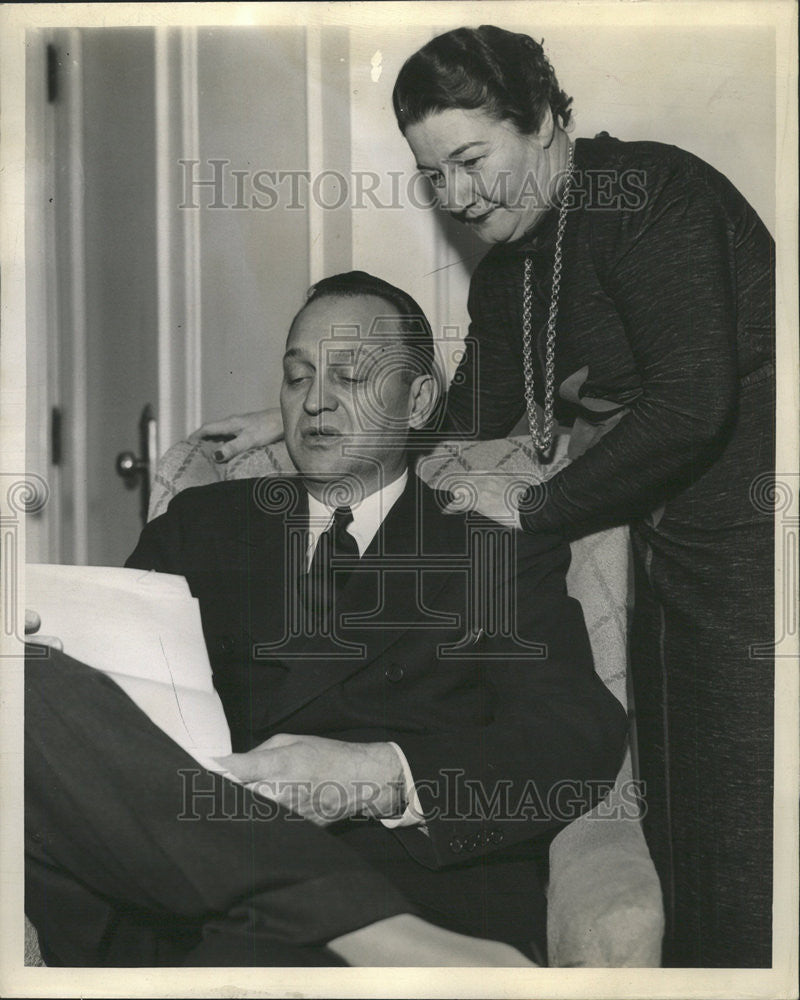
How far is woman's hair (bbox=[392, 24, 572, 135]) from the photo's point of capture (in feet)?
5.31

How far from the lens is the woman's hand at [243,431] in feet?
5.71

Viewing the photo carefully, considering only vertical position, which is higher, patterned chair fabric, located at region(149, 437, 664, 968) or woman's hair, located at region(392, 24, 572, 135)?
woman's hair, located at region(392, 24, 572, 135)

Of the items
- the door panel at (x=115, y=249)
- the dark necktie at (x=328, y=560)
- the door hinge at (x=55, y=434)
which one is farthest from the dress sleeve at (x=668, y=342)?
the door hinge at (x=55, y=434)

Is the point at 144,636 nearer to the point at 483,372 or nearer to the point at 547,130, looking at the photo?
the point at 483,372

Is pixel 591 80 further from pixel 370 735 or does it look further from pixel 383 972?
pixel 383 972

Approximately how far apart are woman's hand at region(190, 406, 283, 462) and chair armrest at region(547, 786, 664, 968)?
85 cm

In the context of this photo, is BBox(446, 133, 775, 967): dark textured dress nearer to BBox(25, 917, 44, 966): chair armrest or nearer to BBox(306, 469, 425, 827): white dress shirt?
BBox(306, 469, 425, 827): white dress shirt

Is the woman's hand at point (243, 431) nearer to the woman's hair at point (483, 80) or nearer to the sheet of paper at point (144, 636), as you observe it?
the sheet of paper at point (144, 636)

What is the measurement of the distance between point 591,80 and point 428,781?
123cm

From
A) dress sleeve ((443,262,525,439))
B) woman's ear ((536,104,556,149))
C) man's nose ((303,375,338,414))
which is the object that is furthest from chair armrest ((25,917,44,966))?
woman's ear ((536,104,556,149))

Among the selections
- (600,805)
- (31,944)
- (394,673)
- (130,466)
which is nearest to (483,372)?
(394,673)

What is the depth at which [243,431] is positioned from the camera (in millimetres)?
1752

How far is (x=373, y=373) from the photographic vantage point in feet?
5.45

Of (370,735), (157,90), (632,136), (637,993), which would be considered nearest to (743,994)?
(637,993)
